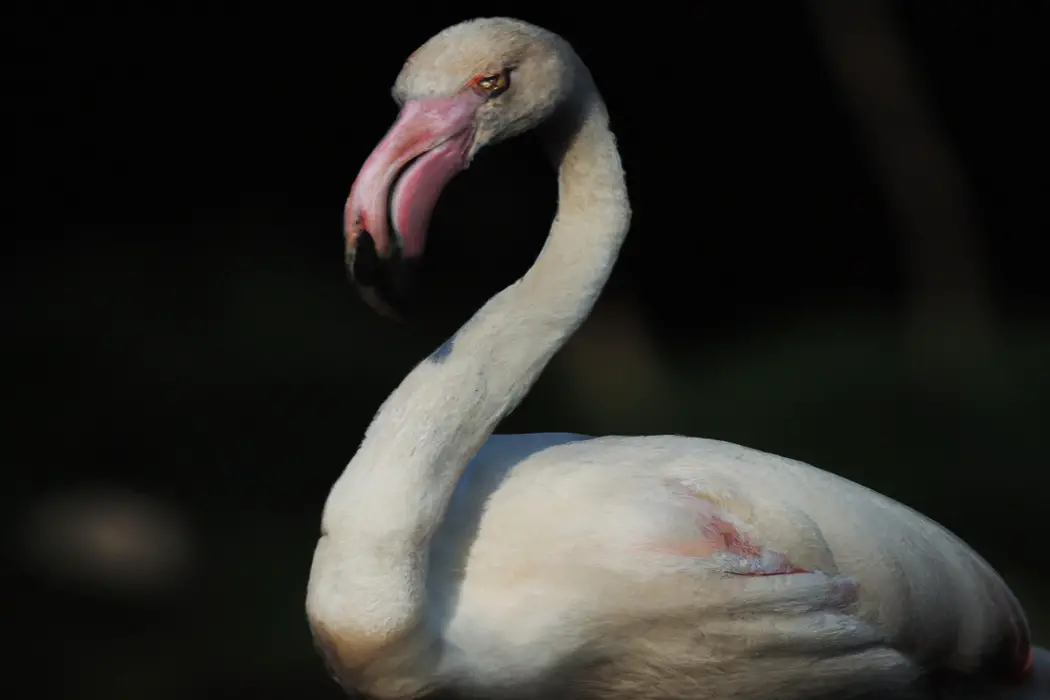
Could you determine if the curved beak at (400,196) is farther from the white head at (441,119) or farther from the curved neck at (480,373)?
the curved neck at (480,373)

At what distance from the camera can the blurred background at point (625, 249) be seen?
19.2ft

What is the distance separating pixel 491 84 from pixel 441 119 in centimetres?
11

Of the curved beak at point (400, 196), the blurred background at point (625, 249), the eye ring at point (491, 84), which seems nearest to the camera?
the curved beak at point (400, 196)

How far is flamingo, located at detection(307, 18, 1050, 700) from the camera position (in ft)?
7.16

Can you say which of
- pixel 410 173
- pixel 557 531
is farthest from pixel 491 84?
pixel 557 531

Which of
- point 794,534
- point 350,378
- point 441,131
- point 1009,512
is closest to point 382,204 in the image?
point 441,131

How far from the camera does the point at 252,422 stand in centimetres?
580

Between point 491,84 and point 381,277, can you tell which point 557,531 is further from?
point 491,84

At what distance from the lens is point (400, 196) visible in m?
2.17

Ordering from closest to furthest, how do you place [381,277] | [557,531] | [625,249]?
1. [381,277]
2. [557,531]
3. [625,249]

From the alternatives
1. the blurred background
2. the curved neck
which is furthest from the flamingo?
the blurred background

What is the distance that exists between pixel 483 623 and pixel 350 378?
13.7 feet

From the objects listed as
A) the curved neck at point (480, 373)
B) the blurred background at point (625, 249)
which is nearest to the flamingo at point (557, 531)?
the curved neck at point (480, 373)

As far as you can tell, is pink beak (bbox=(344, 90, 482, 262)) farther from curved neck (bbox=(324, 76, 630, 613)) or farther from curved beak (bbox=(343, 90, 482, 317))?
curved neck (bbox=(324, 76, 630, 613))
